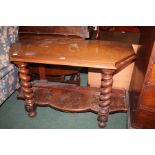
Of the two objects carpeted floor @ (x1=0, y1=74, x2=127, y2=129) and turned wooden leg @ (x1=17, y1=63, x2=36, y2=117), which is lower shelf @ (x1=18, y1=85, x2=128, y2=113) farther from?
carpeted floor @ (x1=0, y1=74, x2=127, y2=129)

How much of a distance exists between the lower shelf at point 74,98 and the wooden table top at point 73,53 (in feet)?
1.77

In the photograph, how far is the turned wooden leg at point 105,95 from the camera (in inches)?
52.9

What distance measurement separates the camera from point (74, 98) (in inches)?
72.4

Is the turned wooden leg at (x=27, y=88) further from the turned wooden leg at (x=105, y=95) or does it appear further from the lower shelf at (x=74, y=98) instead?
the turned wooden leg at (x=105, y=95)

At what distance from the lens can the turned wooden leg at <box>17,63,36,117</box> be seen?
5.04ft

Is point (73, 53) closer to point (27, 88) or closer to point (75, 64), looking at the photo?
point (75, 64)

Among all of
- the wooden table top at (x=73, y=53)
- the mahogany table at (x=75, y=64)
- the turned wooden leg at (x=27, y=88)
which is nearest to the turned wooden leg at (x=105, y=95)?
the mahogany table at (x=75, y=64)

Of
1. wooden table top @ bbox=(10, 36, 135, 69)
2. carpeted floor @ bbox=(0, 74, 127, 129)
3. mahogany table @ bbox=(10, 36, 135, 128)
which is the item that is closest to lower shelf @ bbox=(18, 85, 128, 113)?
mahogany table @ bbox=(10, 36, 135, 128)

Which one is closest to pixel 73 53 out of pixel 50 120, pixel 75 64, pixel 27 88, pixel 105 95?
pixel 75 64

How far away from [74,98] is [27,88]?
0.50 m

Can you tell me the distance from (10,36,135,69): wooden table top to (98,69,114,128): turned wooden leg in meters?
0.11

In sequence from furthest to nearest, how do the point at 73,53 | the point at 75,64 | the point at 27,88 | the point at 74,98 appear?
the point at 74,98
the point at 27,88
the point at 73,53
the point at 75,64
